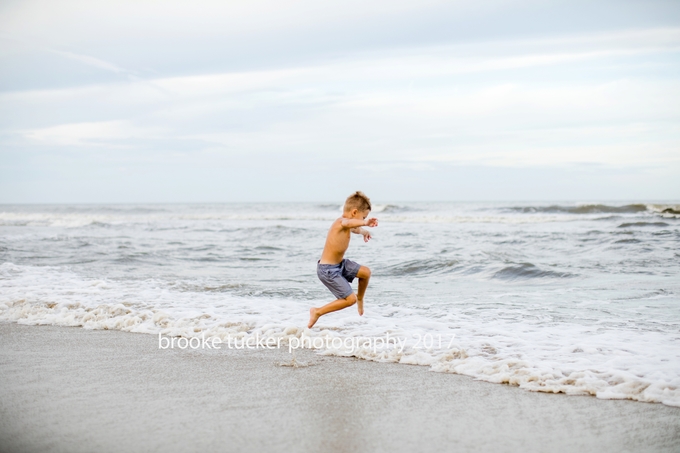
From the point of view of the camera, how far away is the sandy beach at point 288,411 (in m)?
3.29

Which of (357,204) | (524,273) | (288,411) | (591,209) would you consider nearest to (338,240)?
(357,204)

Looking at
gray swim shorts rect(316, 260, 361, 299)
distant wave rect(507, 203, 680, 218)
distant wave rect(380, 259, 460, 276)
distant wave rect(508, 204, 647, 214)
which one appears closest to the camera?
gray swim shorts rect(316, 260, 361, 299)

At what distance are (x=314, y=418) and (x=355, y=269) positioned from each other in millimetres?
2296

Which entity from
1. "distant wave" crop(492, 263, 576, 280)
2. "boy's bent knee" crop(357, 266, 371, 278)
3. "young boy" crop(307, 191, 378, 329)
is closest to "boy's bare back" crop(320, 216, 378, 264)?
"young boy" crop(307, 191, 378, 329)

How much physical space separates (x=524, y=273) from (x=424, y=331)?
213 inches

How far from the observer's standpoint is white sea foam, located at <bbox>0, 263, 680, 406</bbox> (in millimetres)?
4535

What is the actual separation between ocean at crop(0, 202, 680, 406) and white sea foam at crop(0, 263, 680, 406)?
18 mm

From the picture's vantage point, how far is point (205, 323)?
680 cm

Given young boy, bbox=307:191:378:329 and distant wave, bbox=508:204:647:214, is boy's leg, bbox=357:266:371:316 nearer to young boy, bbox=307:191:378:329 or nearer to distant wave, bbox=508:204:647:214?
young boy, bbox=307:191:378:329

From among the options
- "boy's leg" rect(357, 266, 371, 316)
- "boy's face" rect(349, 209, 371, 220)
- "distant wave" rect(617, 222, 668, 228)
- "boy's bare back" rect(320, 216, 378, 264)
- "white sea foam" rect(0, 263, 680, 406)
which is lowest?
"white sea foam" rect(0, 263, 680, 406)

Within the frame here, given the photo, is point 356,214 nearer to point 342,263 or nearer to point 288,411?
point 342,263

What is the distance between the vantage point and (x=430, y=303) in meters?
8.09

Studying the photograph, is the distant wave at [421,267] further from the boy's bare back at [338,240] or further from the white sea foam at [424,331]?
the boy's bare back at [338,240]

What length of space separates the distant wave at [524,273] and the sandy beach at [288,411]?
639 cm
